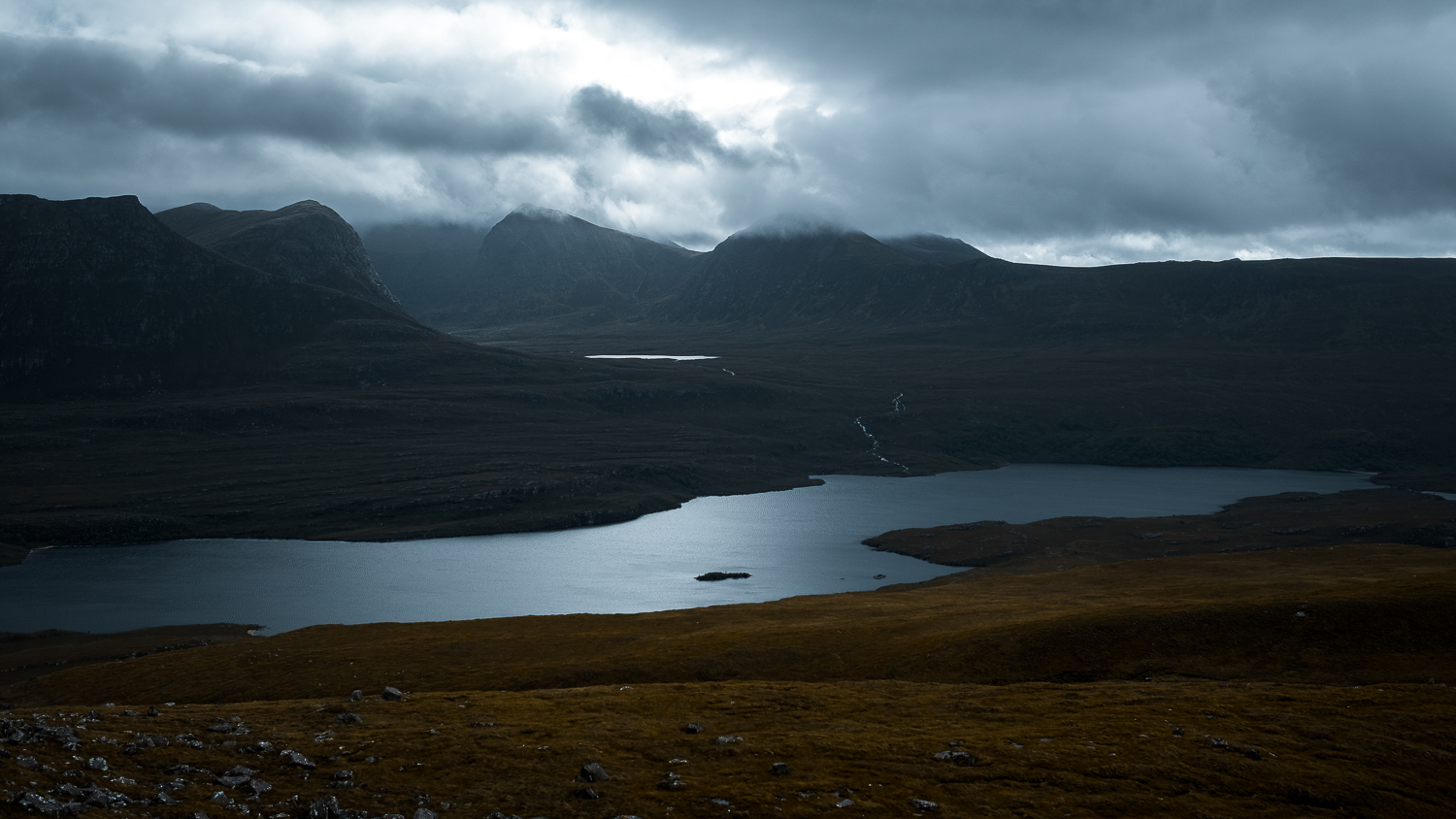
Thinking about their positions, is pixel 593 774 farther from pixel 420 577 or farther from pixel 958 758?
pixel 420 577

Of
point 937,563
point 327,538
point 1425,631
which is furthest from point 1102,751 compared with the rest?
point 327,538

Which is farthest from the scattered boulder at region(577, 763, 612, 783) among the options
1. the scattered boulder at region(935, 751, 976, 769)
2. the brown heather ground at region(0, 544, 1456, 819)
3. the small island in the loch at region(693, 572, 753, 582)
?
the small island in the loch at region(693, 572, 753, 582)

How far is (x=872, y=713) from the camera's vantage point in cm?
4406

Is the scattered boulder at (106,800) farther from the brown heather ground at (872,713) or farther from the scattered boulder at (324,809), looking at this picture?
the scattered boulder at (324,809)

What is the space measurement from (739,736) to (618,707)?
9.40 metres

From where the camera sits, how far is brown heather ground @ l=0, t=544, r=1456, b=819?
30.8 m

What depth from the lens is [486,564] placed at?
168 m

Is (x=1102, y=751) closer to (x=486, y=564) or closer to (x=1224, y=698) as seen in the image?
(x=1224, y=698)

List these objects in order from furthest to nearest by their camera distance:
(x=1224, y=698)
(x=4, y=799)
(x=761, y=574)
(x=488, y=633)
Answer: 1. (x=761, y=574)
2. (x=488, y=633)
3. (x=1224, y=698)
4. (x=4, y=799)

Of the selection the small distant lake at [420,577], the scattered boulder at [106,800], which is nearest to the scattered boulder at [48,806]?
the scattered boulder at [106,800]

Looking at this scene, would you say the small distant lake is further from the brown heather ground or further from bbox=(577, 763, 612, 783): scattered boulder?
bbox=(577, 763, 612, 783): scattered boulder

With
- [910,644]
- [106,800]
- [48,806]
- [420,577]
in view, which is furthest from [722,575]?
[48,806]

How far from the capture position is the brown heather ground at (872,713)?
30.8 m

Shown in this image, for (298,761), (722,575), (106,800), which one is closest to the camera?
(106,800)
